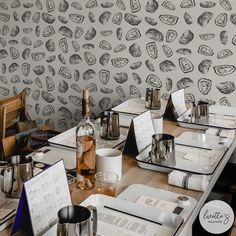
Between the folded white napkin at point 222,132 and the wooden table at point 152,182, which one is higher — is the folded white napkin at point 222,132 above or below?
above

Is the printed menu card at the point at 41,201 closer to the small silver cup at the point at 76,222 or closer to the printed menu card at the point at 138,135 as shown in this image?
the small silver cup at the point at 76,222

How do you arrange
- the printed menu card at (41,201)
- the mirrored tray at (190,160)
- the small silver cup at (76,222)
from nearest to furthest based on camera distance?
the small silver cup at (76,222) → the printed menu card at (41,201) → the mirrored tray at (190,160)

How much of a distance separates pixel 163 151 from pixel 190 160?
165 millimetres

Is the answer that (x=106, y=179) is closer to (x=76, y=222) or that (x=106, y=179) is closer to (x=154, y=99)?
(x=76, y=222)

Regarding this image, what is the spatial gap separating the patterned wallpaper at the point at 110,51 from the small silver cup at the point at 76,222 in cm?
201

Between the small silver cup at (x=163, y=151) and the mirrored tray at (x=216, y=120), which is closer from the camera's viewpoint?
the small silver cup at (x=163, y=151)

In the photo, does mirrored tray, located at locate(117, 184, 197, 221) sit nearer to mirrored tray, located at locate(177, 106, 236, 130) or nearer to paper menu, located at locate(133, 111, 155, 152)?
paper menu, located at locate(133, 111, 155, 152)

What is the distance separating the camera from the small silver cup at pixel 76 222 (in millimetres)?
971

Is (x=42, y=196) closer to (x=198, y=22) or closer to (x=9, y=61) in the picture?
(x=198, y=22)

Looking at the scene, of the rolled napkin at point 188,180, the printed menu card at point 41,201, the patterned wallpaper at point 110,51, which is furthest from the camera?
the patterned wallpaper at point 110,51

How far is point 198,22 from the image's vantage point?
2805 millimetres

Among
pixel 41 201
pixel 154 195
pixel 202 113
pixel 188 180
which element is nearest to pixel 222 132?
pixel 202 113

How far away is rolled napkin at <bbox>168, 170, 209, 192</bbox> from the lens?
4.72ft

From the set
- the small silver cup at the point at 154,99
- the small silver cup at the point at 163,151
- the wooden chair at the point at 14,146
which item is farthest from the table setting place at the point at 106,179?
the small silver cup at the point at 154,99
